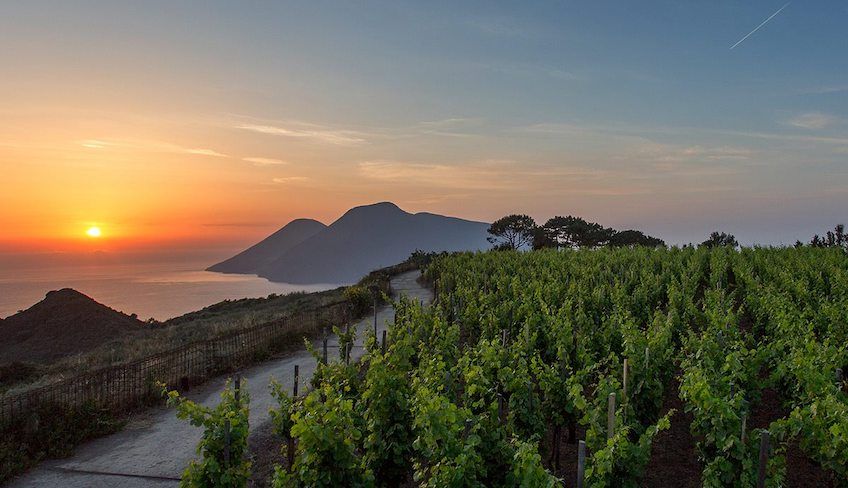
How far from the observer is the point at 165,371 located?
44.3 ft

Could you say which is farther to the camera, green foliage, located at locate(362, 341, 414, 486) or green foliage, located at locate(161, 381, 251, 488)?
green foliage, located at locate(362, 341, 414, 486)

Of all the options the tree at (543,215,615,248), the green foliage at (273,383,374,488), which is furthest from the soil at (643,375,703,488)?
the tree at (543,215,615,248)

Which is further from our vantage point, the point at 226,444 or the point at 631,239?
the point at 631,239

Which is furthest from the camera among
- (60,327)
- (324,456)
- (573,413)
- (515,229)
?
(515,229)

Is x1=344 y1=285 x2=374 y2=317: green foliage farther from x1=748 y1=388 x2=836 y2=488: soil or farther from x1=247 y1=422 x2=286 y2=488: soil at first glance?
x1=748 y1=388 x2=836 y2=488: soil

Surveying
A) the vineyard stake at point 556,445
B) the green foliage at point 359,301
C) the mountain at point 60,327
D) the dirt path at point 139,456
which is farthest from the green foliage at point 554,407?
the mountain at point 60,327

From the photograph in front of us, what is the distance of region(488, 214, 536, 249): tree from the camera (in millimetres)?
71688

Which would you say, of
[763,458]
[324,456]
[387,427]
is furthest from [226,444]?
[763,458]

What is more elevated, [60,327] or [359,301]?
[359,301]

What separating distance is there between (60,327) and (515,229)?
5290 cm

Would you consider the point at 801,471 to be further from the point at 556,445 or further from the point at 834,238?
the point at 834,238

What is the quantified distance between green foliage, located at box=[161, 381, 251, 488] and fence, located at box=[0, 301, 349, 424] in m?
1.37

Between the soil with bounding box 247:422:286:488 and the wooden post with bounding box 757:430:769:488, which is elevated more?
the wooden post with bounding box 757:430:769:488

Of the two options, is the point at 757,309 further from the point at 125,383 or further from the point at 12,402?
the point at 12,402
